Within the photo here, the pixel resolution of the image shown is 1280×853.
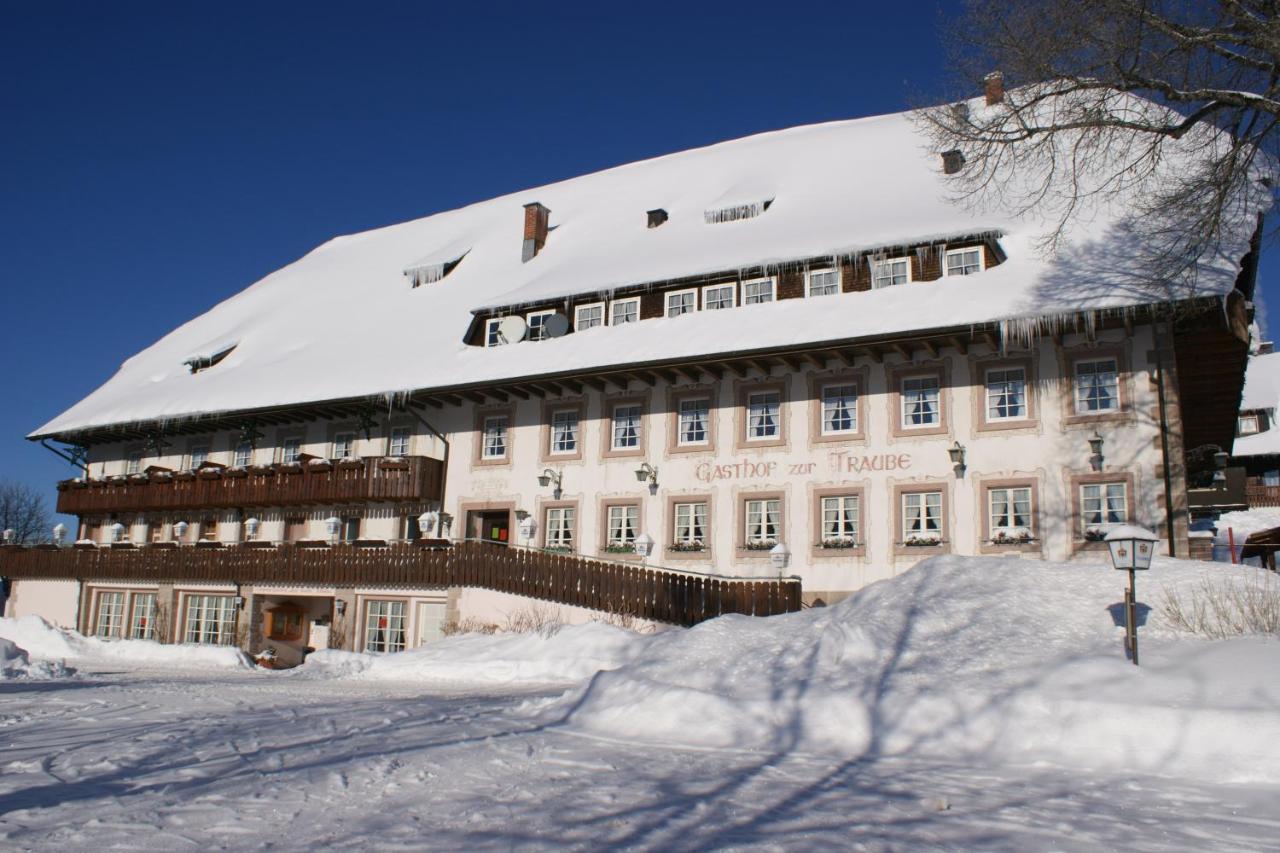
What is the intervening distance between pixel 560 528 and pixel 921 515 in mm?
8689

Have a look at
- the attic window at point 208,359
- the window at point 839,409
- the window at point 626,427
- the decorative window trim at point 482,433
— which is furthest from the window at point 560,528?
the attic window at point 208,359

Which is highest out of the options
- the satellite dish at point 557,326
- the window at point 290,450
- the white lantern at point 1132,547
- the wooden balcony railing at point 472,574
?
the satellite dish at point 557,326

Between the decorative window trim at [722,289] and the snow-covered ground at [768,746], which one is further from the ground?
the decorative window trim at [722,289]

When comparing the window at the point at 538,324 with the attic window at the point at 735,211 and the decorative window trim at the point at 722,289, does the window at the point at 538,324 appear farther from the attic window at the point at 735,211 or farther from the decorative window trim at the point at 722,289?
the attic window at the point at 735,211

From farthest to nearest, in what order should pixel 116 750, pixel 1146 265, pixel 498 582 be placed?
pixel 498 582 < pixel 1146 265 < pixel 116 750

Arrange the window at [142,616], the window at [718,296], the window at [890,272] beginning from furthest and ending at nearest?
the window at [142,616] → the window at [718,296] → the window at [890,272]

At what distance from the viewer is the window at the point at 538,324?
26469 millimetres

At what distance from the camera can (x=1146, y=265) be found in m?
18.9

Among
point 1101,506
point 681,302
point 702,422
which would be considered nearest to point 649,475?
point 702,422

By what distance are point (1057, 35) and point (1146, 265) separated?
6291 millimetres

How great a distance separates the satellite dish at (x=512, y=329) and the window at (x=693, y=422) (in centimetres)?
515

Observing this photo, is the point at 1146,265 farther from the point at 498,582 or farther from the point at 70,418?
the point at 70,418

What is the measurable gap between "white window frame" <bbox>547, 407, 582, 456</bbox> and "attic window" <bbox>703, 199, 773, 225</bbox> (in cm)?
686

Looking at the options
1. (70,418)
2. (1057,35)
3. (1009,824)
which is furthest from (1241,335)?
(70,418)
